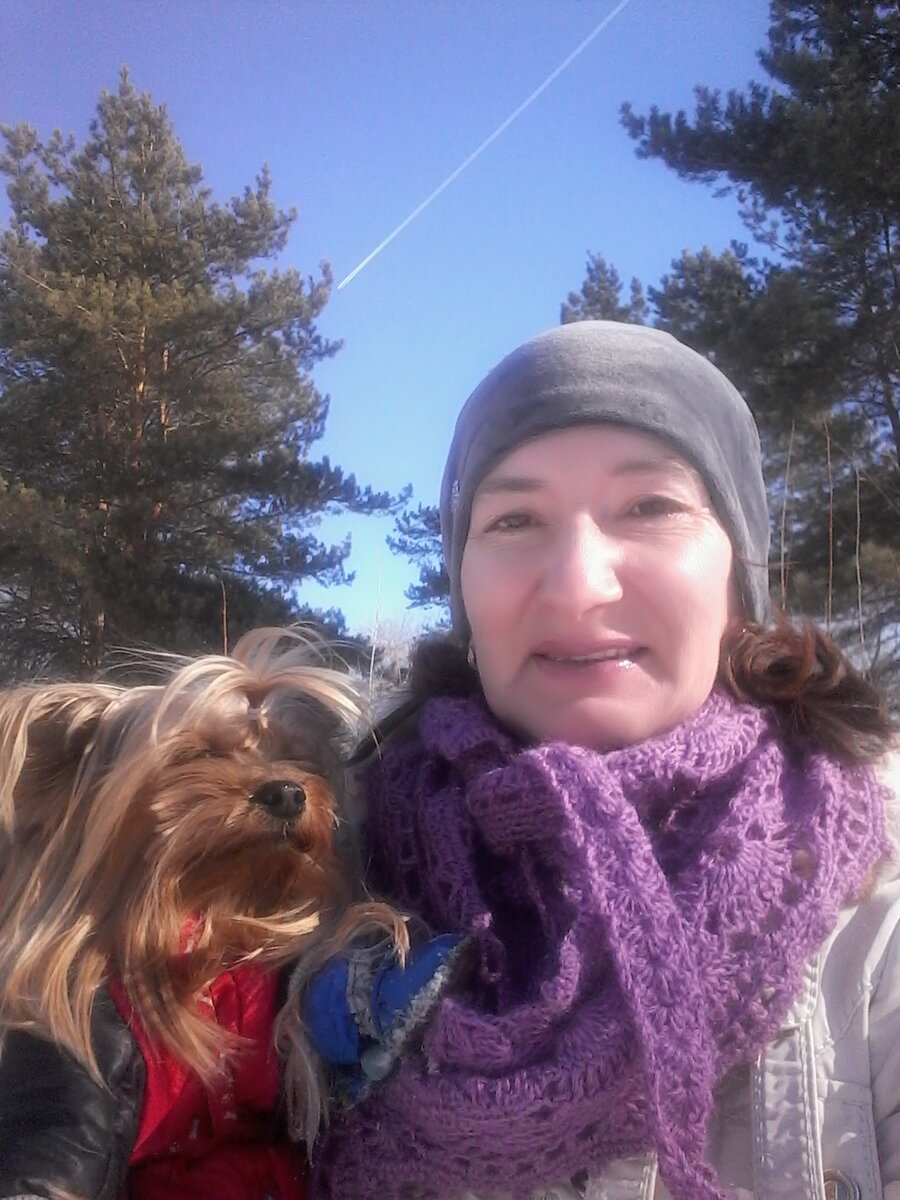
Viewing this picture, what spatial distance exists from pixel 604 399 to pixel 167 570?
12752 millimetres

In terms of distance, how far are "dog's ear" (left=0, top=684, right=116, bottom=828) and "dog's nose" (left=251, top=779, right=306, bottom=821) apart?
16.5 inches

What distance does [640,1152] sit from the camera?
159cm

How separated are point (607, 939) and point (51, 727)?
4.29 feet

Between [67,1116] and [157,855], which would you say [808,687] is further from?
[67,1116]

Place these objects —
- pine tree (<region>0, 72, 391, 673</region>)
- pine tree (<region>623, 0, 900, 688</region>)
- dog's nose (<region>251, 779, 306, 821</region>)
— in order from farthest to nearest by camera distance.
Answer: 1. pine tree (<region>0, 72, 391, 673</region>)
2. pine tree (<region>623, 0, 900, 688</region>)
3. dog's nose (<region>251, 779, 306, 821</region>)

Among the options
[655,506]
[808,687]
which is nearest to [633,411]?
[655,506]

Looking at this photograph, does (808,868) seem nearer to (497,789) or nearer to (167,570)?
(497,789)

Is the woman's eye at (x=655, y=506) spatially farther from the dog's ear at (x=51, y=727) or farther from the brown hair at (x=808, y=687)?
the dog's ear at (x=51, y=727)

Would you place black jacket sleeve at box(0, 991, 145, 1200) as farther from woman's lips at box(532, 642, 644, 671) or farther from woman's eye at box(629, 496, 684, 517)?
woman's eye at box(629, 496, 684, 517)

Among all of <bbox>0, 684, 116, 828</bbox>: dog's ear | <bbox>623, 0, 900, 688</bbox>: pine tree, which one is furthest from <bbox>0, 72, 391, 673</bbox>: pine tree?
<bbox>0, 684, 116, 828</bbox>: dog's ear

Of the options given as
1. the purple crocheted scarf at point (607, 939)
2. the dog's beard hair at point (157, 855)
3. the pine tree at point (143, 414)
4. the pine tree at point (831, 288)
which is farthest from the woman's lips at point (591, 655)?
the pine tree at point (143, 414)

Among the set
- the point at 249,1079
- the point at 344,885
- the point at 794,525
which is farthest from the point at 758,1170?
the point at 794,525

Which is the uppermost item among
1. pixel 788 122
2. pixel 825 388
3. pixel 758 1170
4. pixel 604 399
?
pixel 788 122

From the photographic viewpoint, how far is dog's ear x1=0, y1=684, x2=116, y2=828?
2.26 metres
